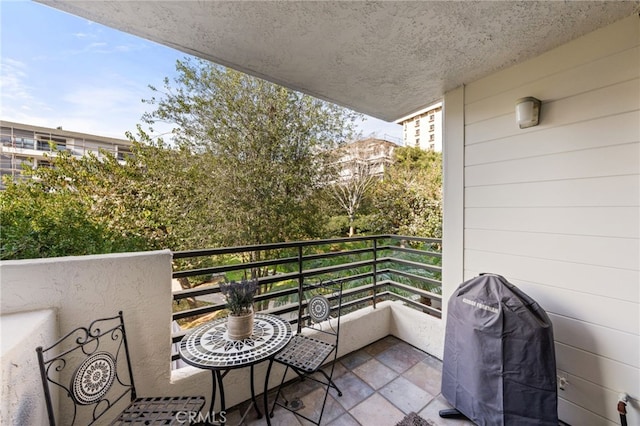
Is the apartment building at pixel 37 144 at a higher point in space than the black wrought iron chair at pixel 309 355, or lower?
higher

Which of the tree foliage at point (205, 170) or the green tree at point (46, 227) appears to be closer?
the green tree at point (46, 227)

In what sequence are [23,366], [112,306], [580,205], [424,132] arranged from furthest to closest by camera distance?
[424,132] → [580,205] → [112,306] → [23,366]

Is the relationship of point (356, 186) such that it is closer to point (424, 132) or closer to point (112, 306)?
point (424, 132)

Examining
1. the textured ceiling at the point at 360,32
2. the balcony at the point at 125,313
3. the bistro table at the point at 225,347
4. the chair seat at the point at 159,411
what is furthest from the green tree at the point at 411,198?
the chair seat at the point at 159,411

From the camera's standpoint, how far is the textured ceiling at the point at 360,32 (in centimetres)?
127

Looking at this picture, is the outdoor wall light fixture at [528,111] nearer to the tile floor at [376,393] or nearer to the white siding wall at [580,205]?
the white siding wall at [580,205]

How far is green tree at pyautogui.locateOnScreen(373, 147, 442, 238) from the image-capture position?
191 inches

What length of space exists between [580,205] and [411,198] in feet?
12.7

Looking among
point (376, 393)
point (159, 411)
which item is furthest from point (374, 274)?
point (159, 411)

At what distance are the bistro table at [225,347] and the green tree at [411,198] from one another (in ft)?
13.0

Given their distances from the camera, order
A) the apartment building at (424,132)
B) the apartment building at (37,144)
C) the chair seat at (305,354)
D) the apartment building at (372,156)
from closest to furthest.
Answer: the chair seat at (305,354) < the apartment building at (37,144) < the apartment building at (372,156) < the apartment building at (424,132)

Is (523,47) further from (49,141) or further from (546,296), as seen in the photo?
(49,141)

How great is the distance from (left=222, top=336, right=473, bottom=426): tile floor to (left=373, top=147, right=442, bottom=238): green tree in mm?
2892

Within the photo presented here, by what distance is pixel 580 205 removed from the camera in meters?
1.49
